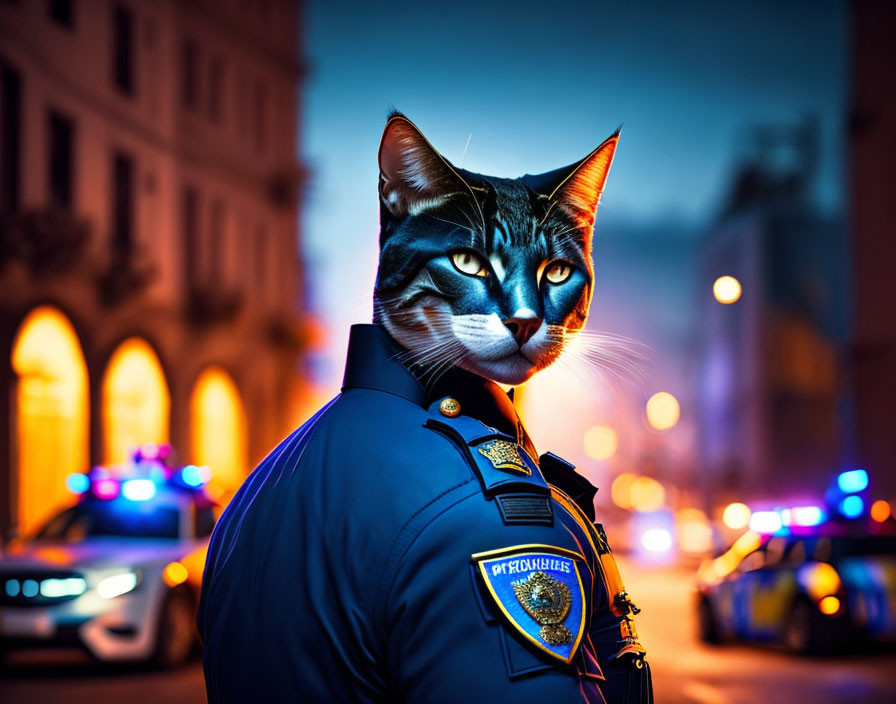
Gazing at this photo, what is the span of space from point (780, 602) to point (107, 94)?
54.8ft

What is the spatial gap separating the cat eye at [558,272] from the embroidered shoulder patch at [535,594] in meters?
0.63

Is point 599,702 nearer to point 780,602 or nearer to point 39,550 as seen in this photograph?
point 39,550

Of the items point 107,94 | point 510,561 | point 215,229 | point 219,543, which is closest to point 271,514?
point 219,543

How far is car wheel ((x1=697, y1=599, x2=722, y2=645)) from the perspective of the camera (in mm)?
13836

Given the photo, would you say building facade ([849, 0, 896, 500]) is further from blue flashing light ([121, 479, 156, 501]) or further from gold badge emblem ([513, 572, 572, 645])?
gold badge emblem ([513, 572, 572, 645])

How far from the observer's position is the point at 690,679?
10695mm

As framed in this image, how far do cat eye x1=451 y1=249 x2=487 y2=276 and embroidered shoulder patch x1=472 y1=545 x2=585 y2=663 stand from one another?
0.58 meters

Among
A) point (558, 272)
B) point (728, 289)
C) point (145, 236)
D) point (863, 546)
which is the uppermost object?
point (145, 236)

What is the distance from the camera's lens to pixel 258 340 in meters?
29.8

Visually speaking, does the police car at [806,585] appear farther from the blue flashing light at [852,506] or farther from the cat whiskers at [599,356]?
the cat whiskers at [599,356]

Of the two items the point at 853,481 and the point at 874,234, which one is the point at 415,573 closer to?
the point at 853,481

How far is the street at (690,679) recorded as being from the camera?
9.52m

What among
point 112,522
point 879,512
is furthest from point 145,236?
point 879,512

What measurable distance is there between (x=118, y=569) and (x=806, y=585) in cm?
692
